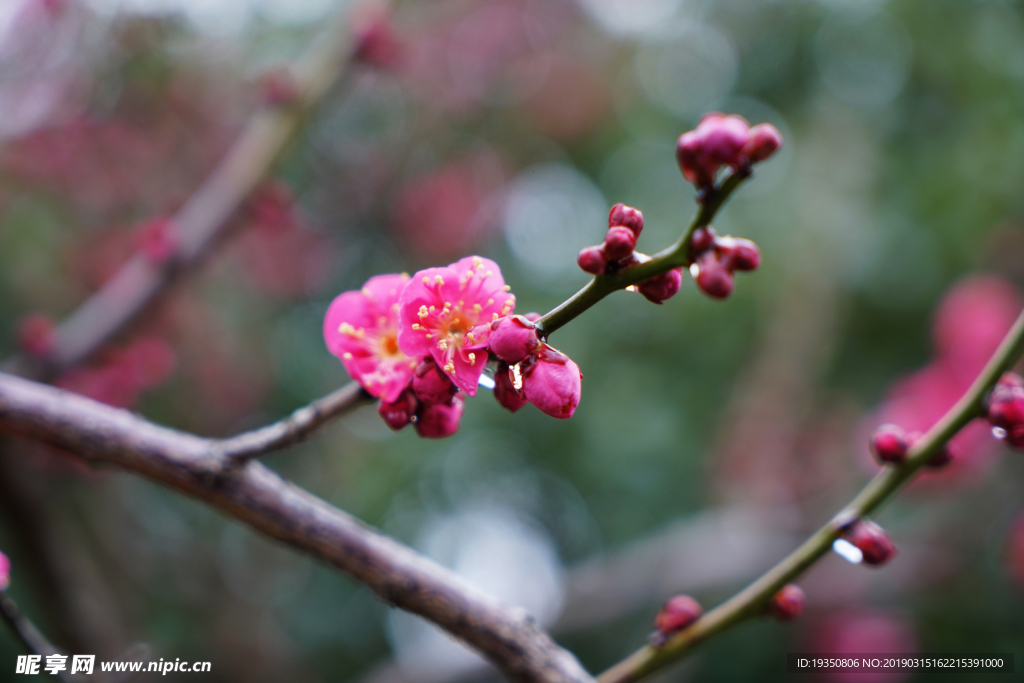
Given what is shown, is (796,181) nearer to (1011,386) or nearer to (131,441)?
(1011,386)

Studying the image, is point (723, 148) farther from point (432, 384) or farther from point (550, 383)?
point (432, 384)

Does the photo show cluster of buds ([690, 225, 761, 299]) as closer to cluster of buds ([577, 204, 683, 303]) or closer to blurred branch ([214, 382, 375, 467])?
cluster of buds ([577, 204, 683, 303])

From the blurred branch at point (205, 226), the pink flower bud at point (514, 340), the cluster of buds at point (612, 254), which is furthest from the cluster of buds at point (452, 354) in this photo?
the blurred branch at point (205, 226)

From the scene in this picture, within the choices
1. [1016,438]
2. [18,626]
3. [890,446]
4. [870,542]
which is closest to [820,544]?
[870,542]

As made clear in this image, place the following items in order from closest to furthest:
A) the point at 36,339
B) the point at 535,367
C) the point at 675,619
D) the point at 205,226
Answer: the point at 535,367
the point at 675,619
the point at 36,339
the point at 205,226

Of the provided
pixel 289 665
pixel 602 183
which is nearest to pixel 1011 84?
pixel 602 183

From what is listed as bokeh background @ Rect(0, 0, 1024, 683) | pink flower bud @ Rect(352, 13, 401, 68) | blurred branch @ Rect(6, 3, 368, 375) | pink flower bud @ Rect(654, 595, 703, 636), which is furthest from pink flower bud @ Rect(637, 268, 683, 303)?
bokeh background @ Rect(0, 0, 1024, 683)
